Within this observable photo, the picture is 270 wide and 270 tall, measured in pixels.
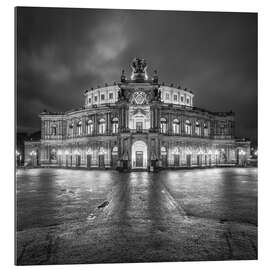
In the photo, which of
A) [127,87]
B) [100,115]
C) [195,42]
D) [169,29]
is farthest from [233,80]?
[100,115]

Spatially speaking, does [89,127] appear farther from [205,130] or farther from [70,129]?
[205,130]

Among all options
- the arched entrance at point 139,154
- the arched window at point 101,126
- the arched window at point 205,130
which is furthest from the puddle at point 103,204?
the arched window at point 205,130

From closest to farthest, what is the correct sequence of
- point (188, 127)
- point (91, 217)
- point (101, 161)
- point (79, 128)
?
point (91, 217) < point (101, 161) < point (188, 127) < point (79, 128)

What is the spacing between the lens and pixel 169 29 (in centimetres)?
1298

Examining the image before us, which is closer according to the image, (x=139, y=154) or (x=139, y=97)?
(x=139, y=97)

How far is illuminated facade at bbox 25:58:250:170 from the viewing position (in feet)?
147

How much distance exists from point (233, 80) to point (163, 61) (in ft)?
16.5

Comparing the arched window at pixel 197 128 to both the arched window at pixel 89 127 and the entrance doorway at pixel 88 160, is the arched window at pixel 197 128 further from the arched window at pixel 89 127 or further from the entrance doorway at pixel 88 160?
the entrance doorway at pixel 88 160

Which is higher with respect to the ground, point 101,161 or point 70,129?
point 70,129

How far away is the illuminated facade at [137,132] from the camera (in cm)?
4469

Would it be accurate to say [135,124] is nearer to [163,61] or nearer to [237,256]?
[163,61]

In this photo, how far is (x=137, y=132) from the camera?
146 ft

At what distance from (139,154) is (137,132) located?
4.47 meters

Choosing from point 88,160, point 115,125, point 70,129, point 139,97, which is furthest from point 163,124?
point 70,129
